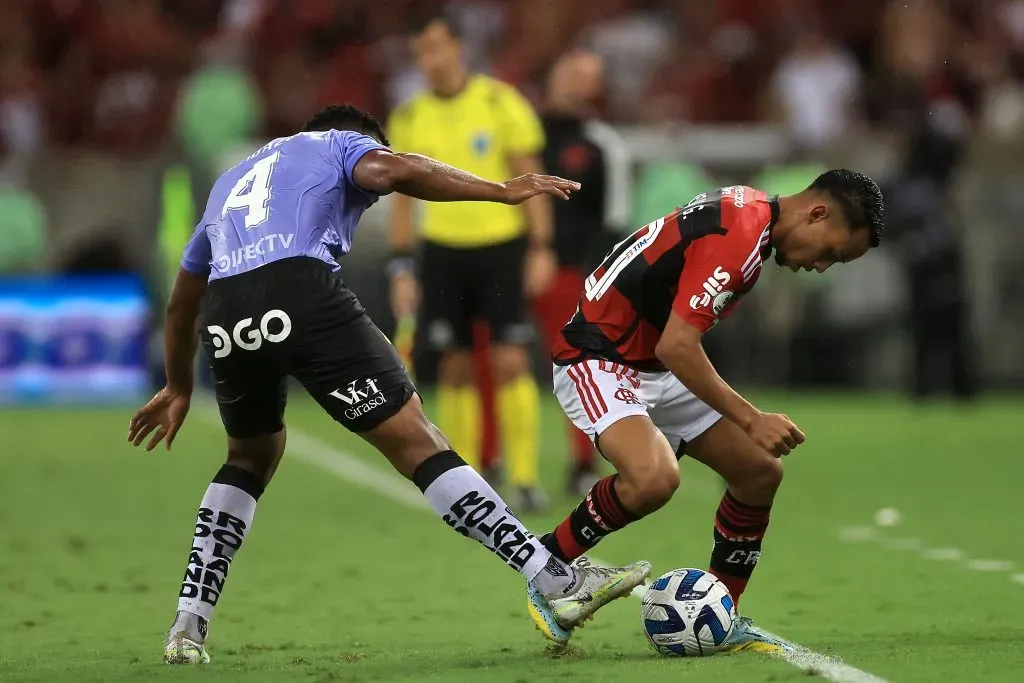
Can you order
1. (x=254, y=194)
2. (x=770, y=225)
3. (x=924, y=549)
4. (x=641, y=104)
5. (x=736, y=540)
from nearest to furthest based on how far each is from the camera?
(x=254, y=194) < (x=770, y=225) < (x=736, y=540) < (x=924, y=549) < (x=641, y=104)

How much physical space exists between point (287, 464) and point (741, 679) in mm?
7839

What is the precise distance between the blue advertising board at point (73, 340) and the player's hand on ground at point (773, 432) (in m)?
12.7

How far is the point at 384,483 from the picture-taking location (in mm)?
11516

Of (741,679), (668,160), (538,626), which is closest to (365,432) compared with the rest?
(538,626)

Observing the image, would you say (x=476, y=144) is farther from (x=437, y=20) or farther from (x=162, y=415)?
(x=162, y=415)

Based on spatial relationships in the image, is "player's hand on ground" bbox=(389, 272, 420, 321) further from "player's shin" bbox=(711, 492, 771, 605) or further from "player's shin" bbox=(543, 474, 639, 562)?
"player's shin" bbox=(543, 474, 639, 562)

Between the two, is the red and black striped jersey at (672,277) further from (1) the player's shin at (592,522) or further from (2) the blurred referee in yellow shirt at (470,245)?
(2) the blurred referee in yellow shirt at (470,245)

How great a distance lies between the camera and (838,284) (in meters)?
18.2

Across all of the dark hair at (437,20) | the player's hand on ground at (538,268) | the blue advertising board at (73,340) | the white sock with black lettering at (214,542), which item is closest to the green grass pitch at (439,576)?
the white sock with black lettering at (214,542)

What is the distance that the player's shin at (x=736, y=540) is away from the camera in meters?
5.98

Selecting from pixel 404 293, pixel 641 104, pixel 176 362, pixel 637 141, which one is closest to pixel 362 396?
pixel 176 362

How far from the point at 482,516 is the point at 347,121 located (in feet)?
4.70

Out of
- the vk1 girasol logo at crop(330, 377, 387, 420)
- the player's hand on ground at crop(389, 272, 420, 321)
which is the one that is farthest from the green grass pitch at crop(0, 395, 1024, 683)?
the player's hand on ground at crop(389, 272, 420, 321)

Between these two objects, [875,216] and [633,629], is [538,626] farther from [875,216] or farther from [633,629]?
[875,216]
